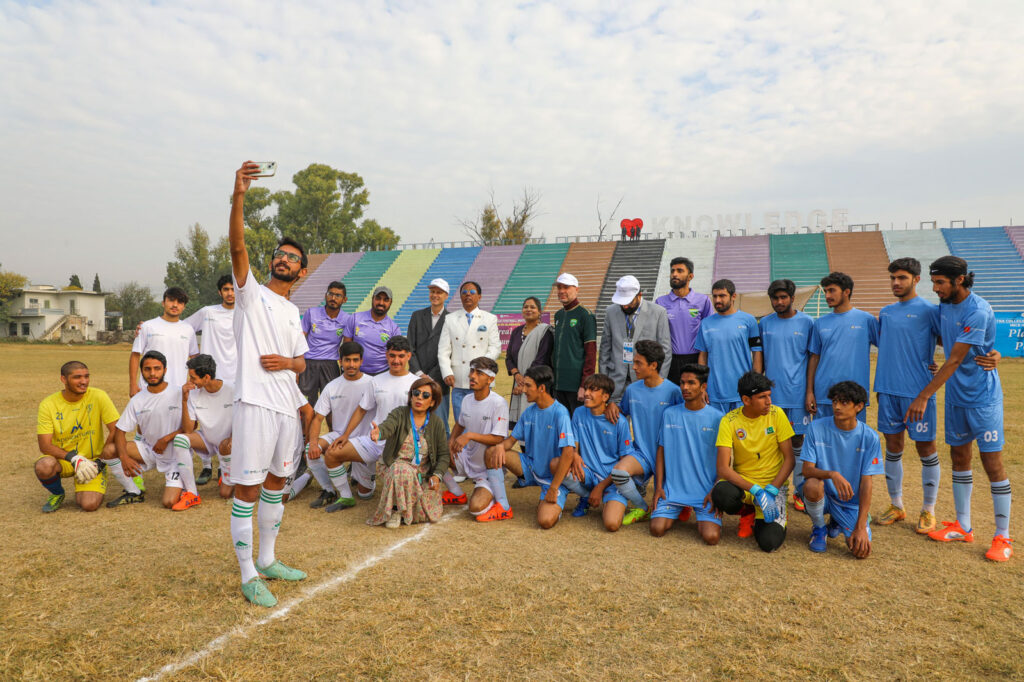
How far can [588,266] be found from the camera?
43844 millimetres

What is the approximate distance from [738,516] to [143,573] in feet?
16.3

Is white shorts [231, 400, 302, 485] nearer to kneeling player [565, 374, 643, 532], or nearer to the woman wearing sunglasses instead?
the woman wearing sunglasses

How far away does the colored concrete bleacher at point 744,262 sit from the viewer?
124 ft

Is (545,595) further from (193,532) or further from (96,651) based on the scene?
(193,532)

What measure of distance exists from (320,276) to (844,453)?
1895 inches

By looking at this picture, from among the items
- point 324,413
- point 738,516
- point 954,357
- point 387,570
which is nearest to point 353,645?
point 387,570

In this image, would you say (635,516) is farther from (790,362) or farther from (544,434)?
(790,362)

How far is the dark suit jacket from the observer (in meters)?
7.62

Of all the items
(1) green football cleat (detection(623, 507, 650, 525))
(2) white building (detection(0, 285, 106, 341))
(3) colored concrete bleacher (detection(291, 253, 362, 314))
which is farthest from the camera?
(2) white building (detection(0, 285, 106, 341))

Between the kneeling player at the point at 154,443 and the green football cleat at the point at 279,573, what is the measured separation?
7.93 feet

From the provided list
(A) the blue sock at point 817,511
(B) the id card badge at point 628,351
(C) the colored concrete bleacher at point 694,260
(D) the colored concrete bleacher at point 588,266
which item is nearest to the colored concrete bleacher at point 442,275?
(D) the colored concrete bleacher at point 588,266

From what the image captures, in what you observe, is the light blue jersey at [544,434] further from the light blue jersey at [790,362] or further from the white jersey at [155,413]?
the white jersey at [155,413]

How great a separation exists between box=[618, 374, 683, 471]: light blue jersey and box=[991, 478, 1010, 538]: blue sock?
2.51m

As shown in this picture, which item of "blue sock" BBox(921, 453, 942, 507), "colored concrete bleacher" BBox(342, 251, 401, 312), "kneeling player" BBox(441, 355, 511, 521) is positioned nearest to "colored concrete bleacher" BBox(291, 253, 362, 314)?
"colored concrete bleacher" BBox(342, 251, 401, 312)
